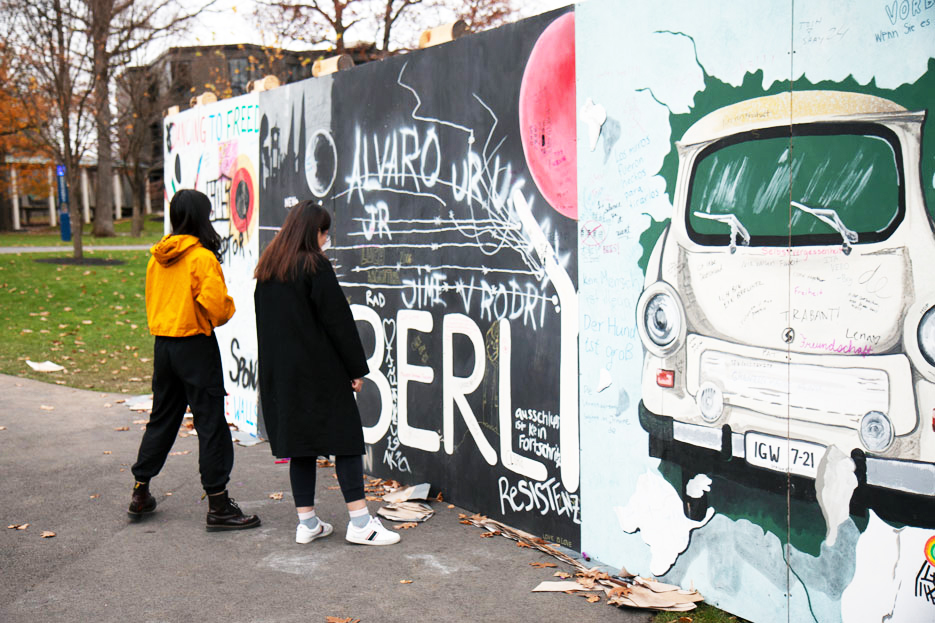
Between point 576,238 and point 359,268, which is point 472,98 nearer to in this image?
point 576,238

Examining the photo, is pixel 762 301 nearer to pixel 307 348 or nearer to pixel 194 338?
pixel 307 348

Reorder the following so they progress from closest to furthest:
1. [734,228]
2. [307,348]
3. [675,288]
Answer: [734,228]
[675,288]
[307,348]

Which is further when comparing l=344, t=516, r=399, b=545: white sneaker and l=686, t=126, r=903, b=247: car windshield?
l=344, t=516, r=399, b=545: white sneaker

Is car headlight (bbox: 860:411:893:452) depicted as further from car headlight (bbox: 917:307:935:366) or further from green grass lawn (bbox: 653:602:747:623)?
green grass lawn (bbox: 653:602:747:623)

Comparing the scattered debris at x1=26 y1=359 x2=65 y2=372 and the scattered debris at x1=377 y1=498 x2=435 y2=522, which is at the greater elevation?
the scattered debris at x1=26 y1=359 x2=65 y2=372

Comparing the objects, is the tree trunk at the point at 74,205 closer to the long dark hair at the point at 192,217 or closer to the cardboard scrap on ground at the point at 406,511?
the long dark hair at the point at 192,217

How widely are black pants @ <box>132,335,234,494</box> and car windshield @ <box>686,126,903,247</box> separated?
286 centimetres

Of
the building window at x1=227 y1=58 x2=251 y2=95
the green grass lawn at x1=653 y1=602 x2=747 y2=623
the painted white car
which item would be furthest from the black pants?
the building window at x1=227 y1=58 x2=251 y2=95

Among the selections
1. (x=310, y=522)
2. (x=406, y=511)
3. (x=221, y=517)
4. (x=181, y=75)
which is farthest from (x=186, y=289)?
(x=181, y=75)

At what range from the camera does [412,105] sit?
18.7 feet

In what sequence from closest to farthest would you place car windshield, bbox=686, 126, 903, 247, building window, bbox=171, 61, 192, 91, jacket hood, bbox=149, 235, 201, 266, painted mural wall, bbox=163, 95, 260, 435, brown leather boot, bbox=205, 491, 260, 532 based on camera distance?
car windshield, bbox=686, 126, 903, 247 < jacket hood, bbox=149, 235, 201, 266 < brown leather boot, bbox=205, 491, 260, 532 < painted mural wall, bbox=163, 95, 260, 435 < building window, bbox=171, 61, 192, 91

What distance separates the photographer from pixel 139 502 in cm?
538

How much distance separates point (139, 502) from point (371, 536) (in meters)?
1.52

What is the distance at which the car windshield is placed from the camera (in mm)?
3230
